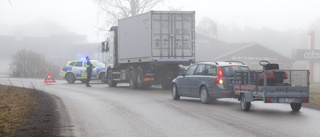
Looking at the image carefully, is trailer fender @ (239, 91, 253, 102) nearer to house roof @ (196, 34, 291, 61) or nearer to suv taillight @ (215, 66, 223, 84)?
suv taillight @ (215, 66, 223, 84)

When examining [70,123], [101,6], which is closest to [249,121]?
[70,123]

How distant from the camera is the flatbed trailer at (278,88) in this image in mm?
12664

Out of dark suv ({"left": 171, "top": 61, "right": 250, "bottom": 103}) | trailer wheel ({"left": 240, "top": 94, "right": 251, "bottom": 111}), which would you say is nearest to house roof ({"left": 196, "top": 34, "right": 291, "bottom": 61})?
dark suv ({"left": 171, "top": 61, "right": 250, "bottom": 103})

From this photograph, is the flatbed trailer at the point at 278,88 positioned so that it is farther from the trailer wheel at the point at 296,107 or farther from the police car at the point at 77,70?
the police car at the point at 77,70

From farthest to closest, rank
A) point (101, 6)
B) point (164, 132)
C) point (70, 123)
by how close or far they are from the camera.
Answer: point (101, 6) → point (70, 123) → point (164, 132)

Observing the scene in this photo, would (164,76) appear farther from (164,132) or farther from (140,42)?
(164,132)

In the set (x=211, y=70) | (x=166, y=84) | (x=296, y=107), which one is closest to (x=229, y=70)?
(x=211, y=70)

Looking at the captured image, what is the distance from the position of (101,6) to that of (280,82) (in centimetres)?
3616

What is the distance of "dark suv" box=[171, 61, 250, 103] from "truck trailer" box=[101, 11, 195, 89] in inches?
232

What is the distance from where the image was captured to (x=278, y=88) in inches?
502

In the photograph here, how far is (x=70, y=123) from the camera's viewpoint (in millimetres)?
10172

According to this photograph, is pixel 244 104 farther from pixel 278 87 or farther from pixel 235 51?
pixel 235 51

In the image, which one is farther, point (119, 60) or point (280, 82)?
point (119, 60)

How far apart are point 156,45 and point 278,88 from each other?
10.7 m
